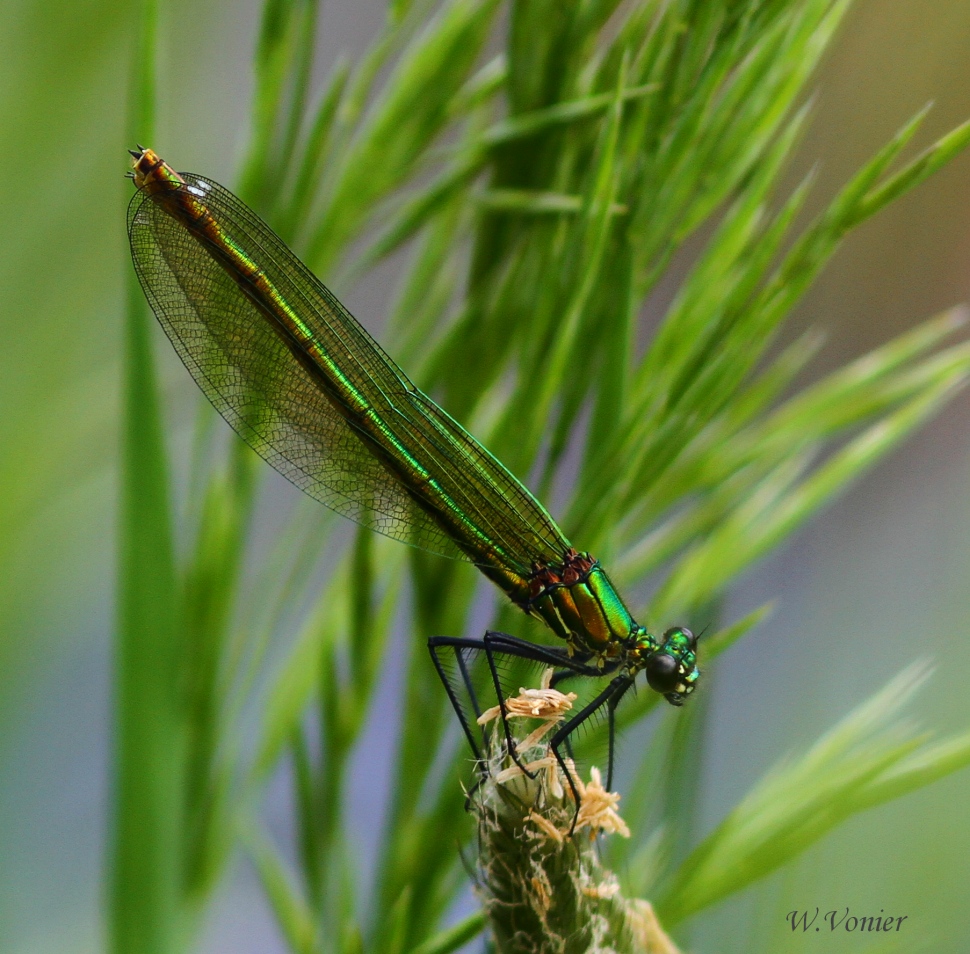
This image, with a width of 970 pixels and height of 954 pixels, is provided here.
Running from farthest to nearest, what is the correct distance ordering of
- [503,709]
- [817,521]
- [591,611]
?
[817,521], [591,611], [503,709]

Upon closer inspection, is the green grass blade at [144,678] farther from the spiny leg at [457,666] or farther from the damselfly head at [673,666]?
the damselfly head at [673,666]

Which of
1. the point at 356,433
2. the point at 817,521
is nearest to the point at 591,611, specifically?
the point at 356,433

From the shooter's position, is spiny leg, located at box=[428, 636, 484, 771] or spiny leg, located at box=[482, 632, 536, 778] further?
spiny leg, located at box=[428, 636, 484, 771]

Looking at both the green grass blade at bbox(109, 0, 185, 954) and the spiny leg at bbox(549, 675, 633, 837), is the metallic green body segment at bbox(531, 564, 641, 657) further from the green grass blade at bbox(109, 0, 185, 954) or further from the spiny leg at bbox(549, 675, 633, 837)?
the green grass blade at bbox(109, 0, 185, 954)

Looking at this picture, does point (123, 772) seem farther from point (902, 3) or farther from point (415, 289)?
point (902, 3)

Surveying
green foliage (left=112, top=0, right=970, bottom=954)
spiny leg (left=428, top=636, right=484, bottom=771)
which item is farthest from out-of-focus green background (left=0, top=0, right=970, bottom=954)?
spiny leg (left=428, top=636, right=484, bottom=771)

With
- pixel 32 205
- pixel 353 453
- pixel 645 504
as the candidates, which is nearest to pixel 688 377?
pixel 645 504

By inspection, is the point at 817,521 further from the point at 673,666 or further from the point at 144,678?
the point at 144,678
